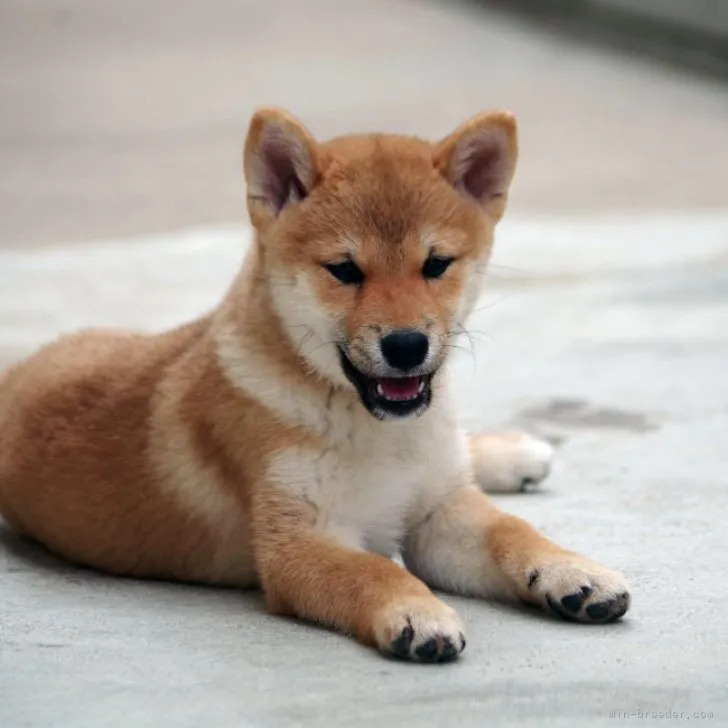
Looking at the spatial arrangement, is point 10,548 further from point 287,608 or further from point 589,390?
point 589,390

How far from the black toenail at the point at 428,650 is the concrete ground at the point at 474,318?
0.16 feet

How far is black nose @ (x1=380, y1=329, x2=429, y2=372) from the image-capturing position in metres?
3.42

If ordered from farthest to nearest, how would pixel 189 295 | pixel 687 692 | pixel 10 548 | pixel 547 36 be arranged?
pixel 547 36 < pixel 189 295 < pixel 10 548 < pixel 687 692

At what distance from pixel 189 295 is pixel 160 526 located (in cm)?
373

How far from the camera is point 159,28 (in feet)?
55.6

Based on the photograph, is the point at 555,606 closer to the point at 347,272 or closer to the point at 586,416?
the point at 347,272

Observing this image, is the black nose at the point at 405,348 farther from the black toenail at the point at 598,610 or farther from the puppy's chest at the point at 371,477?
the black toenail at the point at 598,610

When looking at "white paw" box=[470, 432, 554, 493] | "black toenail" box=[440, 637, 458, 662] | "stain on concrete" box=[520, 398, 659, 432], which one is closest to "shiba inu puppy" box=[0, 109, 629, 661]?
"black toenail" box=[440, 637, 458, 662]

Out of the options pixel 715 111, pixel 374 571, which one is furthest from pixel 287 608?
pixel 715 111

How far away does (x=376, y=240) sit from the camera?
11.6 ft

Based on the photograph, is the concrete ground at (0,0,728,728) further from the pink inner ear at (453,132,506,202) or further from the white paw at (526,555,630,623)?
the pink inner ear at (453,132,506,202)

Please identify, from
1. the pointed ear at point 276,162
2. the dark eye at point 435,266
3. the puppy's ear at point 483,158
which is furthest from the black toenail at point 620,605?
the pointed ear at point 276,162

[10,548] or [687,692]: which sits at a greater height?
[687,692]

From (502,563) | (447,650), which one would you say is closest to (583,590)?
(502,563)
